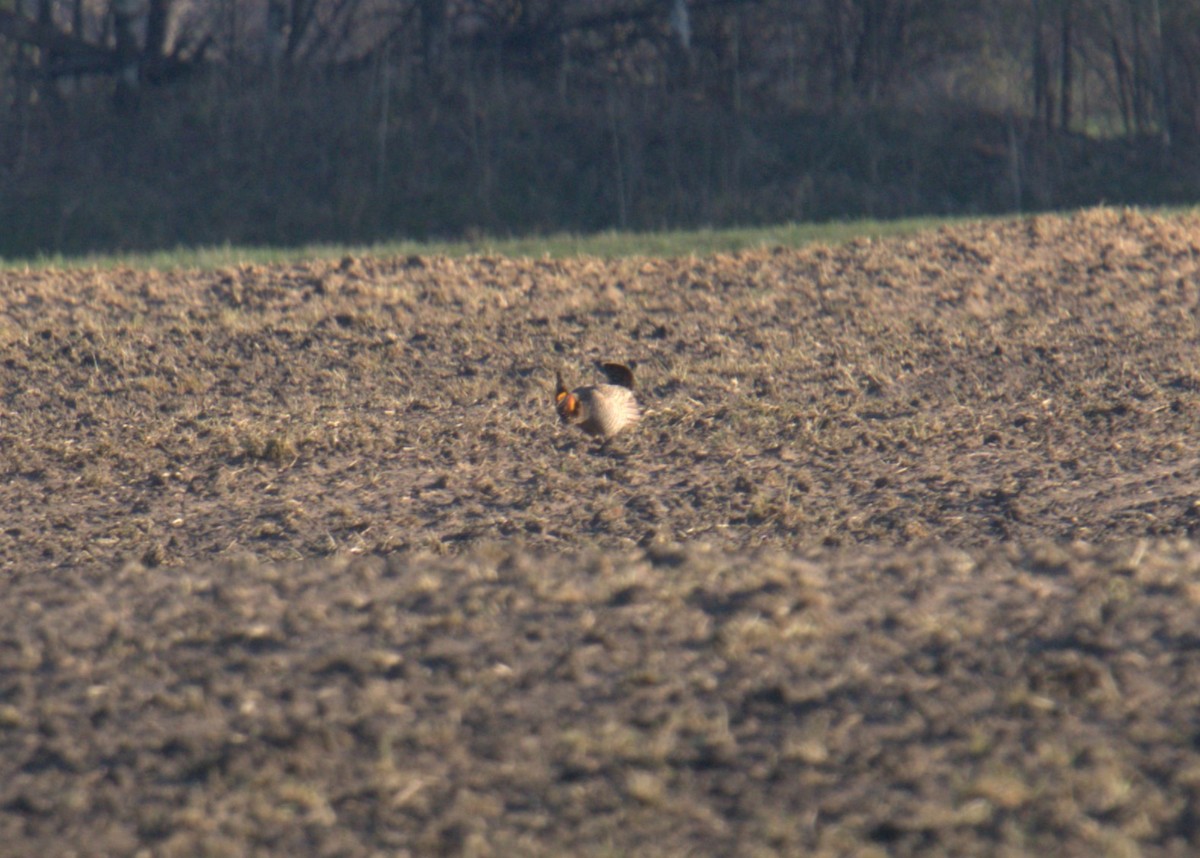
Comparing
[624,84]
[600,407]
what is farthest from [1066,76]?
[600,407]

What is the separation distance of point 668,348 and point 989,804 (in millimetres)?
5839

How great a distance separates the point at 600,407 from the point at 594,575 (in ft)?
5.64

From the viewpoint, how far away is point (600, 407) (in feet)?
22.9

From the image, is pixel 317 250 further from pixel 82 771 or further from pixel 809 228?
pixel 82 771

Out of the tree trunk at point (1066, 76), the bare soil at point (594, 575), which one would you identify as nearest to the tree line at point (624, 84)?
the tree trunk at point (1066, 76)

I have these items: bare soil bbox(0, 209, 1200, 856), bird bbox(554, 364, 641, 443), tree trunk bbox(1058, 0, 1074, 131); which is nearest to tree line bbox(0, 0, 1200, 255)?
tree trunk bbox(1058, 0, 1074, 131)

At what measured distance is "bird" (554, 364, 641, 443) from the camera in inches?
273

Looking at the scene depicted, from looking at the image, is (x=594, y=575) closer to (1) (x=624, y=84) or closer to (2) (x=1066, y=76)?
(1) (x=624, y=84)

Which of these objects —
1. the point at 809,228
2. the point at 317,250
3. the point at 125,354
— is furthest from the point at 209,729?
the point at 809,228

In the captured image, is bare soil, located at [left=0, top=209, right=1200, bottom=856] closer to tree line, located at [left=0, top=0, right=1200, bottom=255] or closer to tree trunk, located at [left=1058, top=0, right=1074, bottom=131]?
tree line, located at [left=0, top=0, right=1200, bottom=255]

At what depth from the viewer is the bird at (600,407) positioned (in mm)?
6945

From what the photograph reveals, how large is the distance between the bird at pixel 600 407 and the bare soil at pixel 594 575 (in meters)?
0.15

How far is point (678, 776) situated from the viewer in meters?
3.84

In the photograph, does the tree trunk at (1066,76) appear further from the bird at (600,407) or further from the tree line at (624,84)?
the bird at (600,407)
